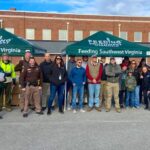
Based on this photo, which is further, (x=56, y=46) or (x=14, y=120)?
(x=56, y=46)

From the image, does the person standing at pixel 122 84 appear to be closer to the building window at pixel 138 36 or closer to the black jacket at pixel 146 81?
the black jacket at pixel 146 81

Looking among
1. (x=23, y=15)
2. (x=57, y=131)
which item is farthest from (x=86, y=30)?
(x=57, y=131)

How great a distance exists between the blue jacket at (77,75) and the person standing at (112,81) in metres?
0.88

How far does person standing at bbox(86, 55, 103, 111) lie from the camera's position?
12.9 m

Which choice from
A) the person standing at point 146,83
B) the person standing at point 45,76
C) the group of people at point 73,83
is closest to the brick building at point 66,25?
the group of people at point 73,83

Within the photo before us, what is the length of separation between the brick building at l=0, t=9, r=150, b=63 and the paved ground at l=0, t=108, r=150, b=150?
147ft

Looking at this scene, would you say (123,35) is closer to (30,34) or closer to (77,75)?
(30,34)

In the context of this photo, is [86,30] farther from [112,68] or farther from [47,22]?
[112,68]

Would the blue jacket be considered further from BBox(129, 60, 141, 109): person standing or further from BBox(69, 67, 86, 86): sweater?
BBox(129, 60, 141, 109): person standing

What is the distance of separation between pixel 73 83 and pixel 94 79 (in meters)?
0.76

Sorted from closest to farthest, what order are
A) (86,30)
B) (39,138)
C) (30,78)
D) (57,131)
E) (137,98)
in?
(39,138) → (57,131) → (30,78) → (137,98) → (86,30)

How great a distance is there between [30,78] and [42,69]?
0.88m

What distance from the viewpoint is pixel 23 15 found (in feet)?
185

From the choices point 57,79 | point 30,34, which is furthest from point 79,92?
point 30,34
